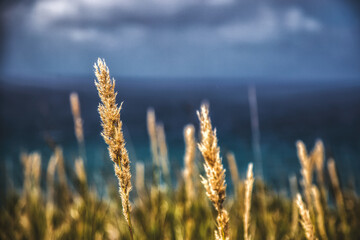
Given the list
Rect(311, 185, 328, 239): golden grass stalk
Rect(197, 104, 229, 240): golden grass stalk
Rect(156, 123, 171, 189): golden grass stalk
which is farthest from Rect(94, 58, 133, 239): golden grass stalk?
Rect(156, 123, 171, 189): golden grass stalk

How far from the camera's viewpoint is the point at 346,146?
13.0 m

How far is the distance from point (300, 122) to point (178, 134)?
861 cm

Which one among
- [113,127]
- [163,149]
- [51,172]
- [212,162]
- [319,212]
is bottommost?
[319,212]

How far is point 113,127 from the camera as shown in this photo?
3.08 ft

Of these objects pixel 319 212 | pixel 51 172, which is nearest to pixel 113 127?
pixel 319 212

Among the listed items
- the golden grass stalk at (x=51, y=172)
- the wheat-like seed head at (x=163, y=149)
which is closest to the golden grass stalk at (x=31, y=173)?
the golden grass stalk at (x=51, y=172)

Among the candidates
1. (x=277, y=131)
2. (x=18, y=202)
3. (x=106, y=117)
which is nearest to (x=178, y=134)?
(x=277, y=131)

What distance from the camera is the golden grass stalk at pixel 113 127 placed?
921 mm

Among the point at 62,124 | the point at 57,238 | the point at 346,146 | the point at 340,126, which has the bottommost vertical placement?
the point at 57,238

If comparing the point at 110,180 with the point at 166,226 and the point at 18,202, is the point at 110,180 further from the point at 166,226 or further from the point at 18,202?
the point at 18,202

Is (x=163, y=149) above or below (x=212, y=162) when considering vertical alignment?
above

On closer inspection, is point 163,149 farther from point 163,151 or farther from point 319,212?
point 319,212

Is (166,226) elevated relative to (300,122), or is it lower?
lower

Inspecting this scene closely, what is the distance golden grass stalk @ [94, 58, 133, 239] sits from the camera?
92cm
